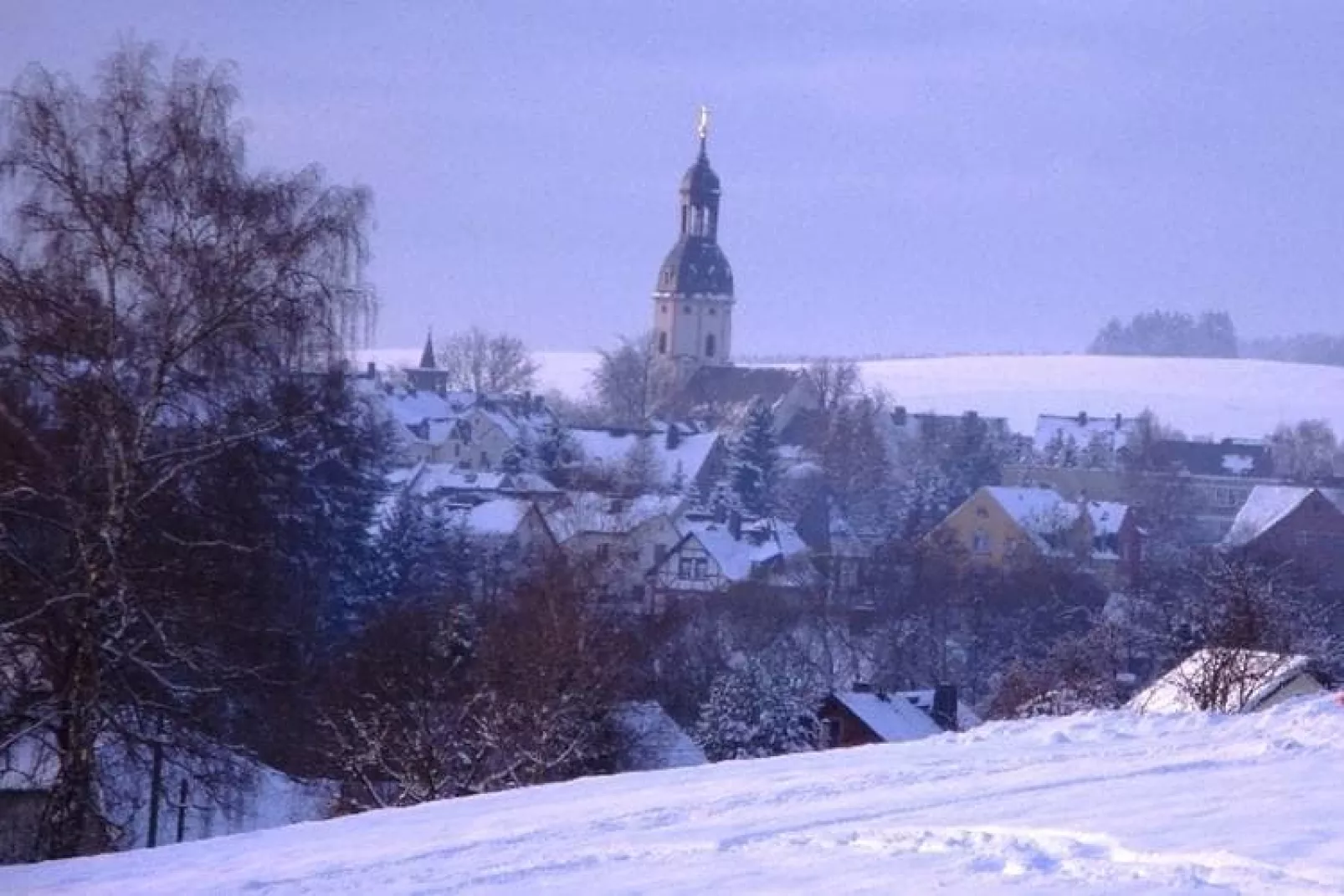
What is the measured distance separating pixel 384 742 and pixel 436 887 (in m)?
10.2

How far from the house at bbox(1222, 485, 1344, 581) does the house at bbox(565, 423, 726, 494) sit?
20004mm

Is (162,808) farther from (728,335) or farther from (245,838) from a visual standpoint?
(728,335)

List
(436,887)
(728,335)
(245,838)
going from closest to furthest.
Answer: (436,887) < (245,838) < (728,335)

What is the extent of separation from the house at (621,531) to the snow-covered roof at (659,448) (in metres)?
15.5

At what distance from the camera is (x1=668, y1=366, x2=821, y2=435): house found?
101 m

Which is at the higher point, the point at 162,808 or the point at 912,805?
the point at 912,805

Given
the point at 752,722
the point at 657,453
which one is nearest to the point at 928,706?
the point at 752,722

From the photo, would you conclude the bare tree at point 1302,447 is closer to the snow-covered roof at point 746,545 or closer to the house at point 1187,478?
the house at point 1187,478

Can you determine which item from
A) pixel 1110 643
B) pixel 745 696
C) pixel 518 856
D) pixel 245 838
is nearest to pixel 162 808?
pixel 245 838

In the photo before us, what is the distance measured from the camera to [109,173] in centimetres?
1476

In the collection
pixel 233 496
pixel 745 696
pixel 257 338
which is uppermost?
pixel 257 338

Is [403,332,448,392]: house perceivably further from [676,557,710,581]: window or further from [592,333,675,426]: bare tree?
[676,557,710,581]: window

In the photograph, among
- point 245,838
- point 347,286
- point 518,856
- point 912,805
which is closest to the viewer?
point 518,856

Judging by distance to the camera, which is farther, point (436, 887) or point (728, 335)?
point (728, 335)
